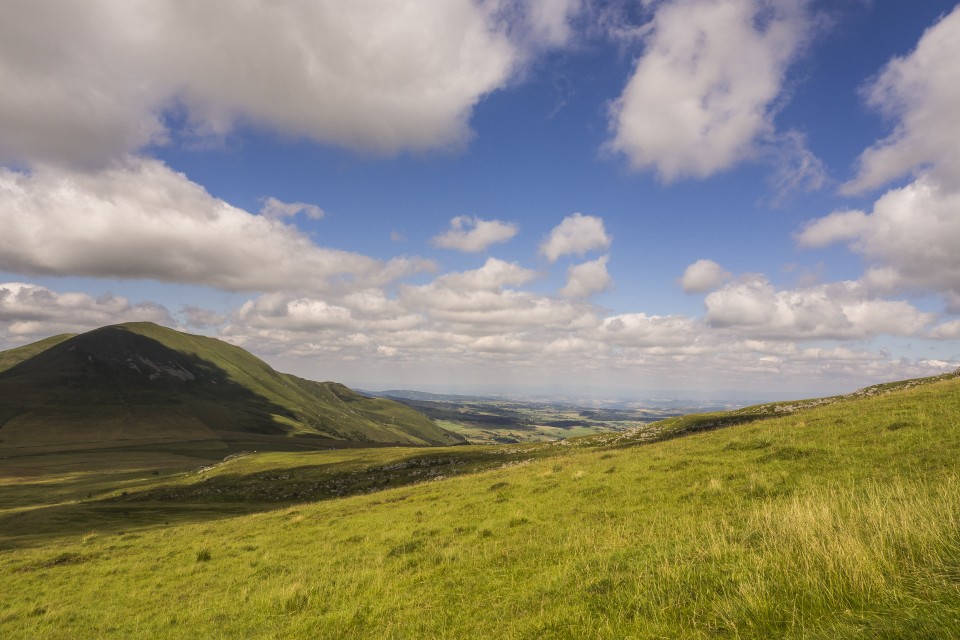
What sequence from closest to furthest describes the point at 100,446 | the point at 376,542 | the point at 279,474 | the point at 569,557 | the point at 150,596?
1. the point at 569,557
2. the point at 150,596
3. the point at 376,542
4. the point at 279,474
5. the point at 100,446

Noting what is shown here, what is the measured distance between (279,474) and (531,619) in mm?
72102

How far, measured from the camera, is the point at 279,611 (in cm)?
1369

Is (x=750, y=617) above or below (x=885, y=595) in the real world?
below

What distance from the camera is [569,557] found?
40.9 feet

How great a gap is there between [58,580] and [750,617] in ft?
115

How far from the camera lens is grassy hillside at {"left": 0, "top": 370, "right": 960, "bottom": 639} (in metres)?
7.24

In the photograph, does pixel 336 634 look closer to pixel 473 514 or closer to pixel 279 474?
pixel 473 514

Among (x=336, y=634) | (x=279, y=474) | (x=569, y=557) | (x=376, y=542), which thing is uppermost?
(x=569, y=557)

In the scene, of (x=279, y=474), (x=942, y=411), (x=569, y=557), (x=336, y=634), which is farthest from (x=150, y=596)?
(x=279, y=474)

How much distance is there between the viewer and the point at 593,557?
11.7 metres

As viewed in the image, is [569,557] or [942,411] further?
[942,411]

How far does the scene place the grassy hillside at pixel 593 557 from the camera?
7238 millimetres

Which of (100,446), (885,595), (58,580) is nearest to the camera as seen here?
(885,595)

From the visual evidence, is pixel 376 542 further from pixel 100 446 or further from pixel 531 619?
pixel 100 446
